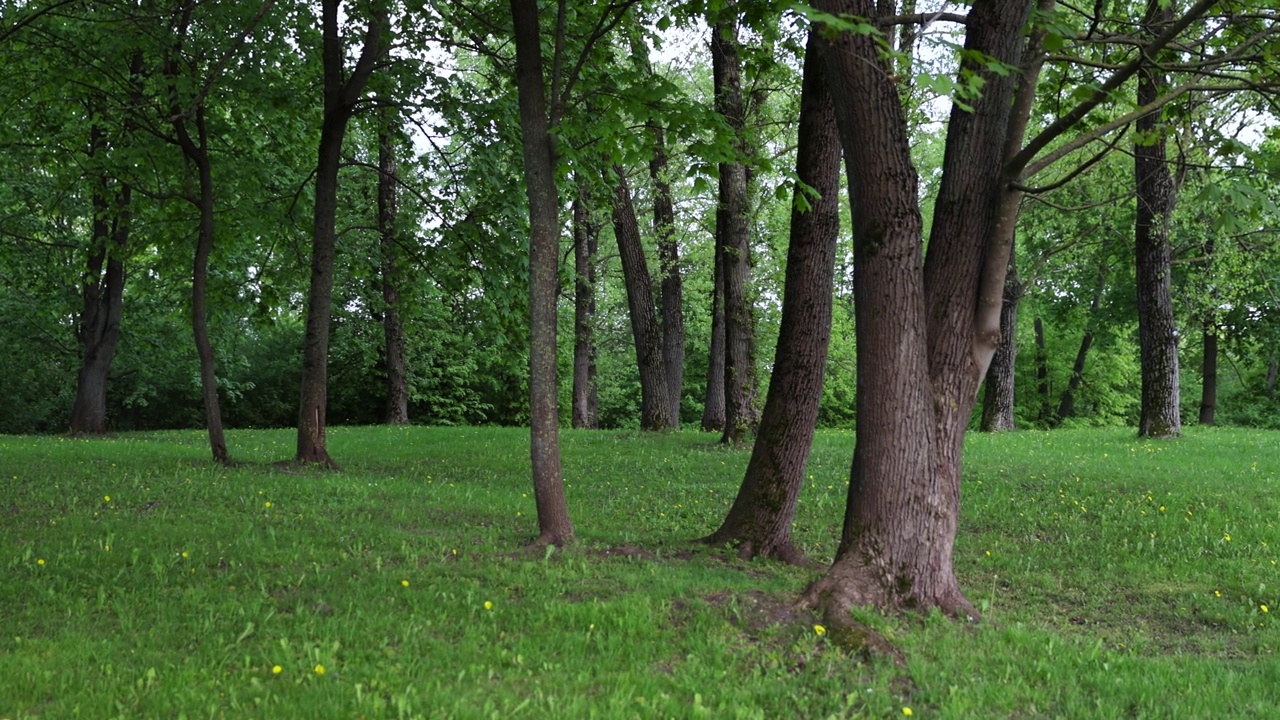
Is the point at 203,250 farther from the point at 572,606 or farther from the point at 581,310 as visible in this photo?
Result: the point at 581,310

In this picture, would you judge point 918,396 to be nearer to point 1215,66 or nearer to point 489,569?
point 1215,66

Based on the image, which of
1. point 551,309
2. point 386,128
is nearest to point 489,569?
point 551,309

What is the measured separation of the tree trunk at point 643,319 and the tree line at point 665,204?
0.08 m

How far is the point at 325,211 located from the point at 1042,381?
3494cm

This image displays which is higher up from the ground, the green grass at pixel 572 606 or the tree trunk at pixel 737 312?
the tree trunk at pixel 737 312

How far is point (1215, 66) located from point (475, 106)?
9104 millimetres

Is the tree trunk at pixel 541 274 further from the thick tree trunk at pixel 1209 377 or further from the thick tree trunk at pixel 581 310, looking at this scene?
the thick tree trunk at pixel 1209 377

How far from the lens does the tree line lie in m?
5.98

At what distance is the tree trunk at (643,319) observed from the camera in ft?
61.9

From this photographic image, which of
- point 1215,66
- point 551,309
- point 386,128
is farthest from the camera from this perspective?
point 386,128

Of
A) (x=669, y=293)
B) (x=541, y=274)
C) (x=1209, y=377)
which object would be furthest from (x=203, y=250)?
(x=1209, y=377)

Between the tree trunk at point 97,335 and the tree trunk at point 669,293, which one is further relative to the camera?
the tree trunk at point 97,335

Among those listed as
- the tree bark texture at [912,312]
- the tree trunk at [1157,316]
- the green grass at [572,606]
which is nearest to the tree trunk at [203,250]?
the green grass at [572,606]

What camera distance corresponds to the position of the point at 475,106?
12242 mm
